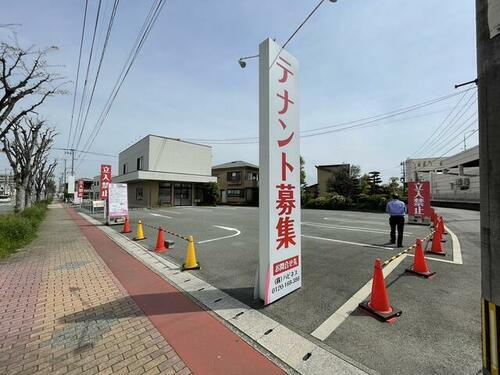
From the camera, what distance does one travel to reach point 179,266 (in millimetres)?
5758

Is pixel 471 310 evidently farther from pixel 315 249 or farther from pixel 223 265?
pixel 223 265

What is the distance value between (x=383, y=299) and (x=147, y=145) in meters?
31.4

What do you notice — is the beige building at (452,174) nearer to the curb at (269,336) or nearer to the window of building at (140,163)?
the curb at (269,336)

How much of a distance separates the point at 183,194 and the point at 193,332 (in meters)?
32.3

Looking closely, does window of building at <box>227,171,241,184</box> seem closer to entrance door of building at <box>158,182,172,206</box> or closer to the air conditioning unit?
entrance door of building at <box>158,182,172,206</box>

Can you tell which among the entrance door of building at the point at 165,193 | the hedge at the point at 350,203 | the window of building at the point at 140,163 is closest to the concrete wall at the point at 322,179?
the hedge at the point at 350,203

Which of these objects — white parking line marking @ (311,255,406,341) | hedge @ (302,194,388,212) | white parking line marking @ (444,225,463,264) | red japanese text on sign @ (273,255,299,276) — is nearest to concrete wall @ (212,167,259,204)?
hedge @ (302,194,388,212)

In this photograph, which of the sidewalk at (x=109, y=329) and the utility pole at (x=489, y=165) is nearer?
the utility pole at (x=489, y=165)

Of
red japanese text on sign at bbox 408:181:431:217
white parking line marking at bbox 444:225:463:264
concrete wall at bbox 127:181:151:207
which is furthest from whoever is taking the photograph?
concrete wall at bbox 127:181:151:207

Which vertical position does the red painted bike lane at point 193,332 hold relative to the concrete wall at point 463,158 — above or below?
below

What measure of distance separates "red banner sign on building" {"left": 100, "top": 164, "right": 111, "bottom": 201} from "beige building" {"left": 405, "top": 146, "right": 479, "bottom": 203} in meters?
31.4

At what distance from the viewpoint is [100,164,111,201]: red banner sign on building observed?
13.9 metres

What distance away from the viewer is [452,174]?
34594 mm

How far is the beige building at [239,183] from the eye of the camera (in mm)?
38688
